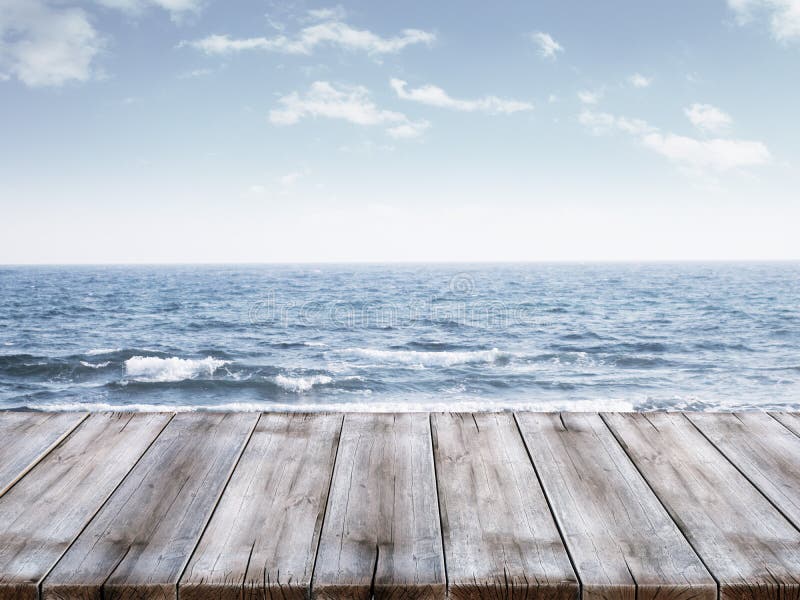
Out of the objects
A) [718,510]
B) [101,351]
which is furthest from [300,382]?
[718,510]

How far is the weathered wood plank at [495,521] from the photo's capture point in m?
1.13

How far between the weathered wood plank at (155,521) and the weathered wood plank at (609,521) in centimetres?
94

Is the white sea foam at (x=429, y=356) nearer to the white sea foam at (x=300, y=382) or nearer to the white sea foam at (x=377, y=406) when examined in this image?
the white sea foam at (x=300, y=382)

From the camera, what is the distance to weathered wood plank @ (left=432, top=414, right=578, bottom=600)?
1126 mm

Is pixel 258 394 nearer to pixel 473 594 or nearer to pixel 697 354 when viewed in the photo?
pixel 473 594

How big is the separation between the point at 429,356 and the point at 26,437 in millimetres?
13998

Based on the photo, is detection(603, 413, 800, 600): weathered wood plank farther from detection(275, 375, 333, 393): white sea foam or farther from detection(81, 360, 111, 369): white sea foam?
detection(81, 360, 111, 369): white sea foam

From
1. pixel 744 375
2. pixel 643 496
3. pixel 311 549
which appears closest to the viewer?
pixel 311 549

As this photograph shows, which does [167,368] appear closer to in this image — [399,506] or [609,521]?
[399,506]

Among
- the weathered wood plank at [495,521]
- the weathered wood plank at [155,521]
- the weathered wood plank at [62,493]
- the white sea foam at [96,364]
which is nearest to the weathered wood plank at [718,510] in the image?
the weathered wood plank at [495,521]

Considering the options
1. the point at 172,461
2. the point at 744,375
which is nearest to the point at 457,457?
the point at 172,461

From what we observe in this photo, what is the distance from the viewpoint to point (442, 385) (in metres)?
12.4

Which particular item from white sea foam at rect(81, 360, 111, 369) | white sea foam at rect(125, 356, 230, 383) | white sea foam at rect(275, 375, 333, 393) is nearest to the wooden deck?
white sea foam at rect(275, 375, 333, 393)

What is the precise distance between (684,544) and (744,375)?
14324 mm
